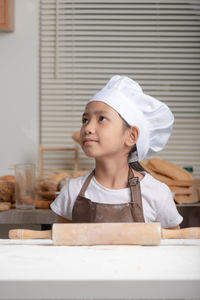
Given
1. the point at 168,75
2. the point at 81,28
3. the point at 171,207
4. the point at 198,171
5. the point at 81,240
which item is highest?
the point at 81,28

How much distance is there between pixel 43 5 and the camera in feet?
10.2

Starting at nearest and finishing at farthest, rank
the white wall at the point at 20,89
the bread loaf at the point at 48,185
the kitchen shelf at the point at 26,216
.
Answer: the kitchen shelf at the point at 26,216
the bread loaf at the point at 48,185
the white wall at the point at 20,89

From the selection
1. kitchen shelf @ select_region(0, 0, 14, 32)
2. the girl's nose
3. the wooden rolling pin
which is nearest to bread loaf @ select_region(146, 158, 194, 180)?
the girl's nose

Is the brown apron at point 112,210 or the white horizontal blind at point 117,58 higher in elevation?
the white horizontal blind at point 117,58

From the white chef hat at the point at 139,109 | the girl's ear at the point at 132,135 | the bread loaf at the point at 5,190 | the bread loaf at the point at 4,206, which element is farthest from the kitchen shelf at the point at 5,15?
the girl's ear at the point at 132,135

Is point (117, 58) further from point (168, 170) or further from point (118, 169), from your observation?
point (118, 169)

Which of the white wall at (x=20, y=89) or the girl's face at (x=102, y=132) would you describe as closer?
the girl's face at (x=102, y=132)

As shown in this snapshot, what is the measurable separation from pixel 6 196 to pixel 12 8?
1394 millimetres

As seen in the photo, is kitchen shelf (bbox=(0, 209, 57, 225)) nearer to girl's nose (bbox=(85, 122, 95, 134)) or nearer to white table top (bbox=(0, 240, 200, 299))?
girl's nose (bbox=(85, 122, 95, 134))

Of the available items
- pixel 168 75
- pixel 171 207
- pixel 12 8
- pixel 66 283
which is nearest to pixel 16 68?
pixel 12 8

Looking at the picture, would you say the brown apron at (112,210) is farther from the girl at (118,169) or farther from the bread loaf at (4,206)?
the bread loaf at (4,206)

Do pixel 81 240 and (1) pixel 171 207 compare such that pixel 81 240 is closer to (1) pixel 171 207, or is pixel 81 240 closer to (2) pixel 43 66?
(1) pixel 171 207

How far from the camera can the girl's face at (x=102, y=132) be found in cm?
139

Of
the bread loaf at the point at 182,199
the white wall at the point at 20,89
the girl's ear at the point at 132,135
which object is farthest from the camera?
the white wall at the point at 20,89
